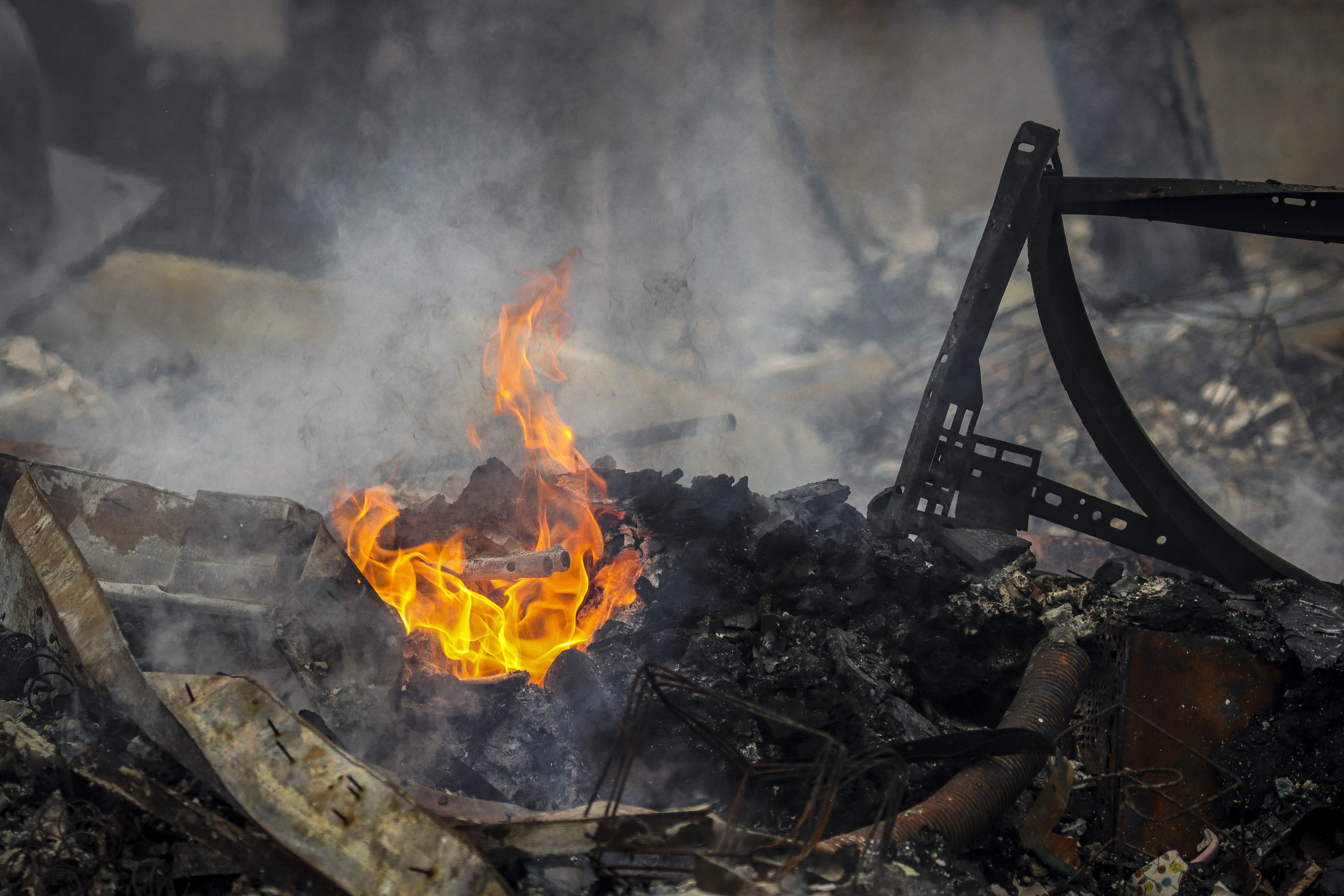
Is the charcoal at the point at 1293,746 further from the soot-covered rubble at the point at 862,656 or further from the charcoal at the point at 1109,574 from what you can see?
the charcoal at the point at 1109,574

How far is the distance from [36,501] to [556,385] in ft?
23.1

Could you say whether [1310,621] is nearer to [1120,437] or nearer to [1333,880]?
[1333,880]

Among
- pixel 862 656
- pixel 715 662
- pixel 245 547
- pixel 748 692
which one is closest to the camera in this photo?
pixel 245 547

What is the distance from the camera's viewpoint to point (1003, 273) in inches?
263

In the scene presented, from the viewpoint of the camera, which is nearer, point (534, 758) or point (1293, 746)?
point (1293, 746)

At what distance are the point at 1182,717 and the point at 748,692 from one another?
263 cm

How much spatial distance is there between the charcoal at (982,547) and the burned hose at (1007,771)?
0.95m

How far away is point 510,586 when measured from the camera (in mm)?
6168

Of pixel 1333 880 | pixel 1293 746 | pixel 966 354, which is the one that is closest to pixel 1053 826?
pixel 1333 880

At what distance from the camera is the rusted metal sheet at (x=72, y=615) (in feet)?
11.4

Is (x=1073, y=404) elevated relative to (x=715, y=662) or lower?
elevated

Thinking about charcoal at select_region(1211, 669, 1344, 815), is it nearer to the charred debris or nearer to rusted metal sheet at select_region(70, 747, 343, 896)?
the charred debris

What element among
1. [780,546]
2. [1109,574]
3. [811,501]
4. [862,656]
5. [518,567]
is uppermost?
[811,501]

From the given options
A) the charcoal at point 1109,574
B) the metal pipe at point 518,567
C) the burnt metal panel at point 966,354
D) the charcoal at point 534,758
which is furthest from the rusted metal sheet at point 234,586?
the charcoal at point 1109,574
